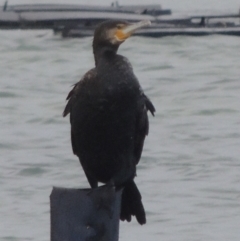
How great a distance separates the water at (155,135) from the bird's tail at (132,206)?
2.41 metres

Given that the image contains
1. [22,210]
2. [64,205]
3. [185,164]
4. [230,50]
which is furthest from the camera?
[230,50]

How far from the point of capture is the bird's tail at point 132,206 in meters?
4.34

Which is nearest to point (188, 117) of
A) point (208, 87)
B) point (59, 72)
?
point (208, 87)

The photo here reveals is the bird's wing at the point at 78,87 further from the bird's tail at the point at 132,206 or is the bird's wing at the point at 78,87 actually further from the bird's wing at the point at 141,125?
the bird's tail at the point at 132,206

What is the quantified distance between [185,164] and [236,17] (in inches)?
292

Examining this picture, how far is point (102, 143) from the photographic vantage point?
14.4 ft

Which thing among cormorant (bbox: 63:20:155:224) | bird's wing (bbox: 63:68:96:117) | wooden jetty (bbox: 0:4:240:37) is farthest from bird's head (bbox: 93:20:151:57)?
wooden jetty (bbox: 0:4:240:37)

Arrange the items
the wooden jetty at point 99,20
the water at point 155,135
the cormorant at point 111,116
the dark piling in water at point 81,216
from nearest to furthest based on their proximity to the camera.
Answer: the dark piling in water at point 81,216 → the cormorant at point 111,116 → the water at point 155,135 → the wooden jetty at point 99,20

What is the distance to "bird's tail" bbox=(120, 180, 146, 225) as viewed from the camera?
14.2 feet

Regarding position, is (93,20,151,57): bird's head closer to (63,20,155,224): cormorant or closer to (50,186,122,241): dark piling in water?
(63,20,155,224): cormorant

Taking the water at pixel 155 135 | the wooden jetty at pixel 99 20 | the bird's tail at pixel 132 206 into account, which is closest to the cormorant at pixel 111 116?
the bird's tail at pixel 132 206

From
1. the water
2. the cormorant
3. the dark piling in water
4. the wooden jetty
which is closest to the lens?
the dark piling in water

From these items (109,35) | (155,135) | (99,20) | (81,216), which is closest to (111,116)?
(109,35)

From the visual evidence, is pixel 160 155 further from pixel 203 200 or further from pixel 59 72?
pixel 59 72
